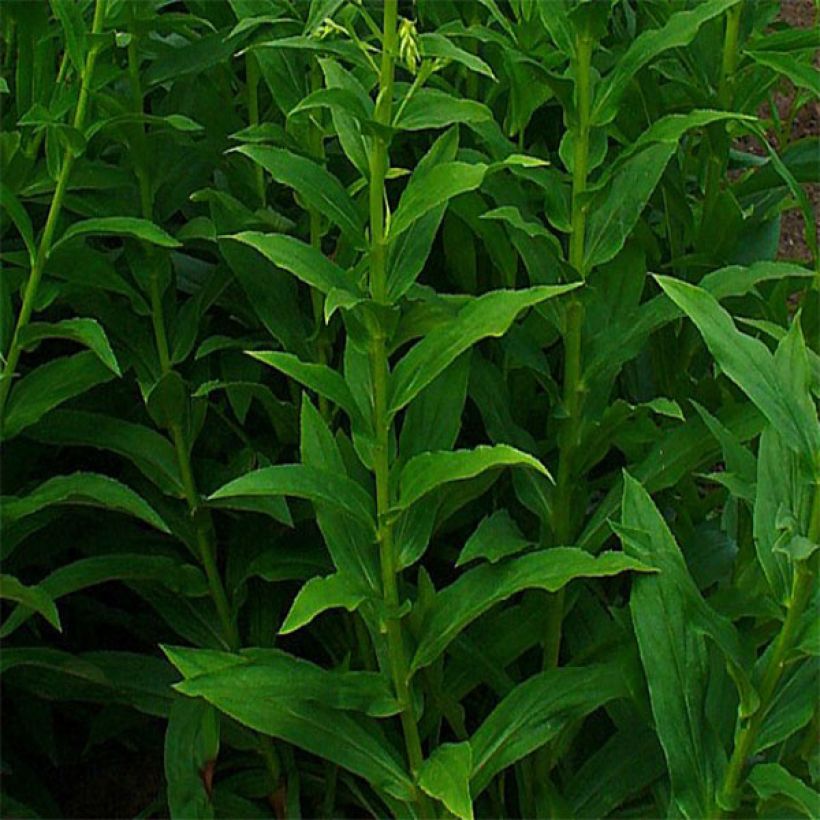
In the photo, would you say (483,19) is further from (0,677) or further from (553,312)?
(0,677)

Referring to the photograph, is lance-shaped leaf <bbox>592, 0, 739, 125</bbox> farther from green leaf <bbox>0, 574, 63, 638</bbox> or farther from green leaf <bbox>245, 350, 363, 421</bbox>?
green leaf <bbox>0, 574, 63, 638</bbox>

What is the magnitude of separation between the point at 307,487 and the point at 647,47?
0.45 meters

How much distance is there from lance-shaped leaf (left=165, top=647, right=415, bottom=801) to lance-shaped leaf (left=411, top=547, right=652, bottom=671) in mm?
62

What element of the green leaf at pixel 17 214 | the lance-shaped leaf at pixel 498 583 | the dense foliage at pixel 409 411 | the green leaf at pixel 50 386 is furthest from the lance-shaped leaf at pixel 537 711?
the green leaf at pixel 17 214

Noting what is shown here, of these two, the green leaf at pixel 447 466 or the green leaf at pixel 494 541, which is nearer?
the green leaf at pixel 447 466

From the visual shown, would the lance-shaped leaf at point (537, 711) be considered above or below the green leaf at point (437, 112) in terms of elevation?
below

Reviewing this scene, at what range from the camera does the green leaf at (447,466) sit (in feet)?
3.00

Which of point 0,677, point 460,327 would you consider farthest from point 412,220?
point 0,677

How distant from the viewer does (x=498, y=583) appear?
1053mm

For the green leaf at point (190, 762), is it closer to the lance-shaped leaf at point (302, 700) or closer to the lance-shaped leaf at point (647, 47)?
the lance-shaped leaf at point (302, 700)

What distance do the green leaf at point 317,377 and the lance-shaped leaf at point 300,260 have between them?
6cm

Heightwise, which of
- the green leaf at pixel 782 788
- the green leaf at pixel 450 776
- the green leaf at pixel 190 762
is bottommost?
the green leaf at pixel 190 762

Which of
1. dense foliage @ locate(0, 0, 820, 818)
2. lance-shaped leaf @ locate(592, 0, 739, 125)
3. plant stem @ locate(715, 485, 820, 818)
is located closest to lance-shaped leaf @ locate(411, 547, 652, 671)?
dense foliage @ locate(0, 0, 820, 818)

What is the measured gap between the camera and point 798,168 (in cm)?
133
